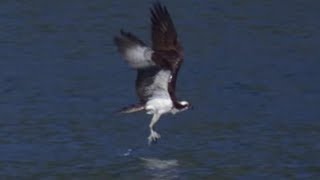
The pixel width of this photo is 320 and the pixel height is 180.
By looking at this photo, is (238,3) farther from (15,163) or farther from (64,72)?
(15,163)

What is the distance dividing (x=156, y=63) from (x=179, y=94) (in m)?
2.79

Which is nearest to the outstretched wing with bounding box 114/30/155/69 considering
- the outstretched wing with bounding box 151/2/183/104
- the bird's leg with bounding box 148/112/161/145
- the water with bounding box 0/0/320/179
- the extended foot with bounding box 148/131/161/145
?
the outstretched wing with bounding box 151/2/183/104

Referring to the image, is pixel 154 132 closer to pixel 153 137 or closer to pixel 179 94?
pixel 153 137

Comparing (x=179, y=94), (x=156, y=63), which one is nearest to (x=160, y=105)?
(x=156, y=63)

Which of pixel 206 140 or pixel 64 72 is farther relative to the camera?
pixel 64 72

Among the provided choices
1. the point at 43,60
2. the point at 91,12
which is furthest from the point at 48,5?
the point at 43,60

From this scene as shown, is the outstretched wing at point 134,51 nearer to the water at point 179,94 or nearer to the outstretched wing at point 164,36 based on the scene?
the outstretched wing at point 164,36

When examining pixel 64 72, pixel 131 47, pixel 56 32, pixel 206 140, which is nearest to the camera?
pixel 131 47

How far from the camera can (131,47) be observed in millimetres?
14016

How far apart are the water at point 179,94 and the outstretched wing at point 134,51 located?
972 millimetres

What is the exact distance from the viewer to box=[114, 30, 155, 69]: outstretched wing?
14.0 m

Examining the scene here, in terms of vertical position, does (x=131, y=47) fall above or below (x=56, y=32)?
above

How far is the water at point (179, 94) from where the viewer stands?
14.6 metres

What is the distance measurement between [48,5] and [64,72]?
274 centimetres
